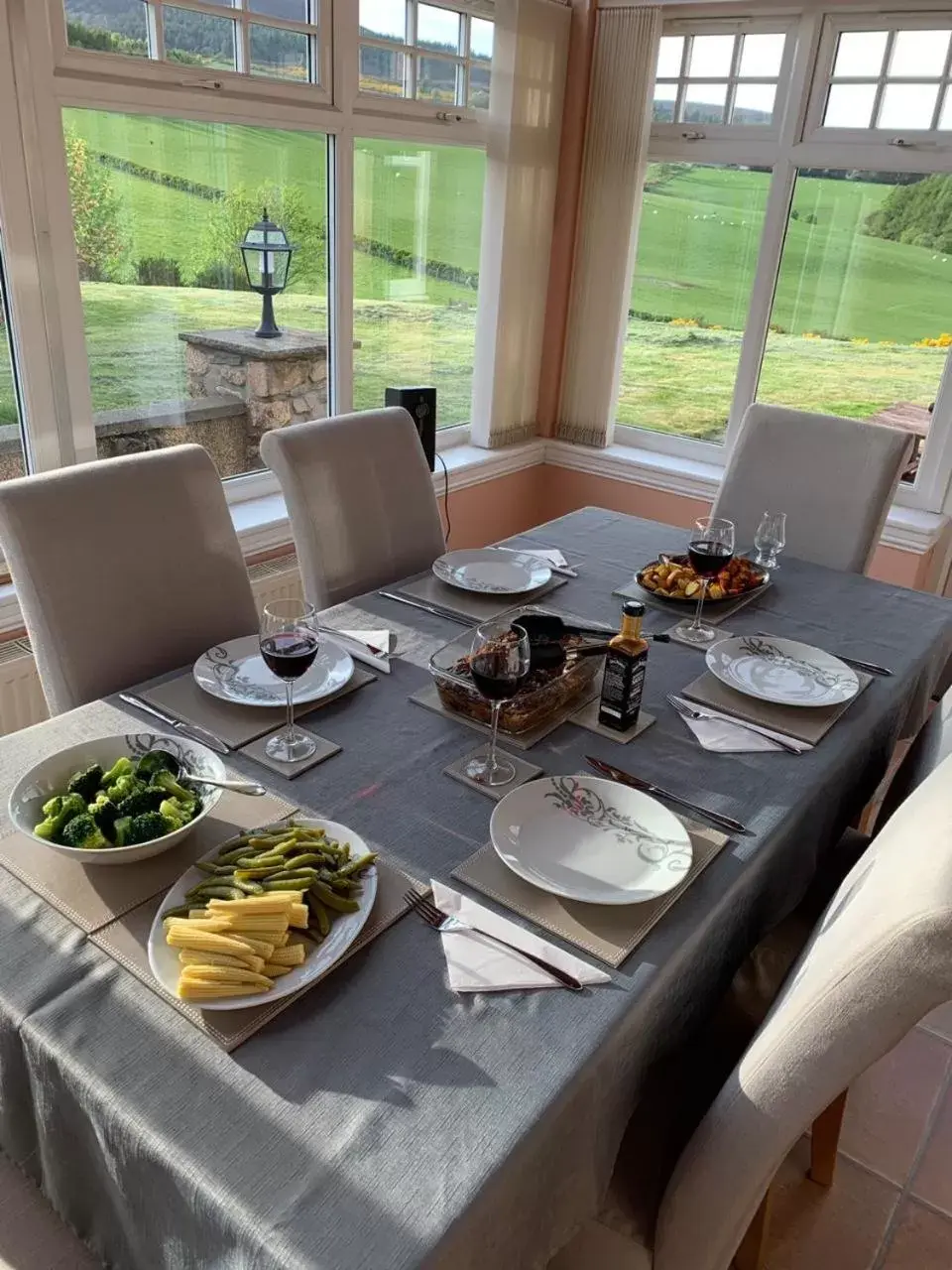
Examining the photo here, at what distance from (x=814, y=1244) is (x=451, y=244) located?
292cm

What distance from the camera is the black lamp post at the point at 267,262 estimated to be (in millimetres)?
2529

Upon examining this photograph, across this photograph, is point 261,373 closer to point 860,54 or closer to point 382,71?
point 382,71

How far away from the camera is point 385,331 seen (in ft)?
10.0

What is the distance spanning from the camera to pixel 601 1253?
3.26 ft

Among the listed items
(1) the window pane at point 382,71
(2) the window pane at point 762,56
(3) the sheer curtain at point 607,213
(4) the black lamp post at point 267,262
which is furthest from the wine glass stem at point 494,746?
(2) the window pane at point 762,56

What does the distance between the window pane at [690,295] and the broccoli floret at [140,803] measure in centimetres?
284

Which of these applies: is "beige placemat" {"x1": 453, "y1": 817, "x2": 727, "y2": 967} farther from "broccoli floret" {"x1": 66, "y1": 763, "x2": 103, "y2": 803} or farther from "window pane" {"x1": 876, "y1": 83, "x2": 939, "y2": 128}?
"window pane" {"x1": 876, "y1": 83, "x2": 939, "y2": 128}

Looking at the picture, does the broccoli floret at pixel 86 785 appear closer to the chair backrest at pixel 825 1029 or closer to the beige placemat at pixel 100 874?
the beige placemat at pixel 100 874

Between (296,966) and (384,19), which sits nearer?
(296,966)

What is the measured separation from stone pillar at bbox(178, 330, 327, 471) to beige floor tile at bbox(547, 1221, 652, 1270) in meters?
2.17

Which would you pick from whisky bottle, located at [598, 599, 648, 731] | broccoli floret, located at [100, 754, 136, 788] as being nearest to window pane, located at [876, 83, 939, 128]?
whisky bottle, located at [598, 599, 648, 731]

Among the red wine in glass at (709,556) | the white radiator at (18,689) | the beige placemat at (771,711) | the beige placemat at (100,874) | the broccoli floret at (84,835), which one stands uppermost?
the red wine in glass at (709,556)

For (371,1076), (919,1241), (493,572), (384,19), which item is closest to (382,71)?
(384,19)

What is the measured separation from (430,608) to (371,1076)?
992mm
